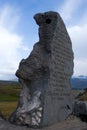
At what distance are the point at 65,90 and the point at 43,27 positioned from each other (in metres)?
3.57

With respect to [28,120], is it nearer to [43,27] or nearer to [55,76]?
[55,76]

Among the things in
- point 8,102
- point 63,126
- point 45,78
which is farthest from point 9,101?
point 63,126

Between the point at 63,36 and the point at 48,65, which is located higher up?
the point at 63,36

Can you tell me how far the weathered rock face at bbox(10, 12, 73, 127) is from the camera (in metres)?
20.0

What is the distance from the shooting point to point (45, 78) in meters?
20.8

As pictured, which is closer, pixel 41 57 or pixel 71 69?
pixel 41 57

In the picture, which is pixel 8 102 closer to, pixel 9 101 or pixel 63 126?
pixel 9 101

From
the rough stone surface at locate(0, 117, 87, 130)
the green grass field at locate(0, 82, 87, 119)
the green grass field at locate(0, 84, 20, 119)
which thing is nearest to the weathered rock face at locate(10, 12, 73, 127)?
the rough stone surface at locate(0, 117, 87, 130)

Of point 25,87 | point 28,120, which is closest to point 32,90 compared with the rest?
point 25,87

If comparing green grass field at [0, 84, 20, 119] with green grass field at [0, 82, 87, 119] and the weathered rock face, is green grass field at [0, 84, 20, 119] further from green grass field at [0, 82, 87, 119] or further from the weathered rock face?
the weathered rock face

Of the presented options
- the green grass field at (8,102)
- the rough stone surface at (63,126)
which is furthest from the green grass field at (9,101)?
the rough stone surface at (63,126)

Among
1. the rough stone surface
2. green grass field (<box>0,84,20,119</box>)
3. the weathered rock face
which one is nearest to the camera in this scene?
the rough stone surface

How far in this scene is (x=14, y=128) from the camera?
19.0m

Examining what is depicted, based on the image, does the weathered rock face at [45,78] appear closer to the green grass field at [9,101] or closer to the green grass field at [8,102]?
the green grass field at [9,101]
